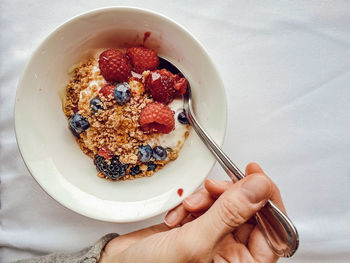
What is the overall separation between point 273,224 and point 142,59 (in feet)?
1.85

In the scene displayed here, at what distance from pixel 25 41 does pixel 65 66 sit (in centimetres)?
22

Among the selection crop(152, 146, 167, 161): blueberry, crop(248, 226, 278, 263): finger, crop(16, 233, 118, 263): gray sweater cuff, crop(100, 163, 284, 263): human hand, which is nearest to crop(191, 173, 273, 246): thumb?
crop(100, 163, 284, 263): human hand

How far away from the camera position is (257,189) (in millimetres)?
729

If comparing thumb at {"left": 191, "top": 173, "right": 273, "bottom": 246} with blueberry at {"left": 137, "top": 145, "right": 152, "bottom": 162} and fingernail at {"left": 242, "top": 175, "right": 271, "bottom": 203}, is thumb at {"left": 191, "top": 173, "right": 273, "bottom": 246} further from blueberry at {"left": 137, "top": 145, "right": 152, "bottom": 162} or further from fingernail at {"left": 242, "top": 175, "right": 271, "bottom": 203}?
blueberry at {"left": 137, "top": 145, "right": 152, "bottom": 162}

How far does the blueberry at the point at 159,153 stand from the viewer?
0.95 metres

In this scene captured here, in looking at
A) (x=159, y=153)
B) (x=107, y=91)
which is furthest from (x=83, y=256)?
(x=107, y=91)

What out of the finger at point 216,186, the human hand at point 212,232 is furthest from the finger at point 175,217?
the finger at point 216,186

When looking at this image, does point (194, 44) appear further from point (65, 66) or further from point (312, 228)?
point (312, 228)

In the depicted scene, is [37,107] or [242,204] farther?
[37,107]

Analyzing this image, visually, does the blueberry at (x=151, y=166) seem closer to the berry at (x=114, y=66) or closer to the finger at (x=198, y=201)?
the finger at (x=198, y=201)

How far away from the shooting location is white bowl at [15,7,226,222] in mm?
889

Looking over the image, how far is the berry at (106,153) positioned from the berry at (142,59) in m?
0.24

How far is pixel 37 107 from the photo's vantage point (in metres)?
0.92

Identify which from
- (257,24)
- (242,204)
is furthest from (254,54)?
(242,204)
